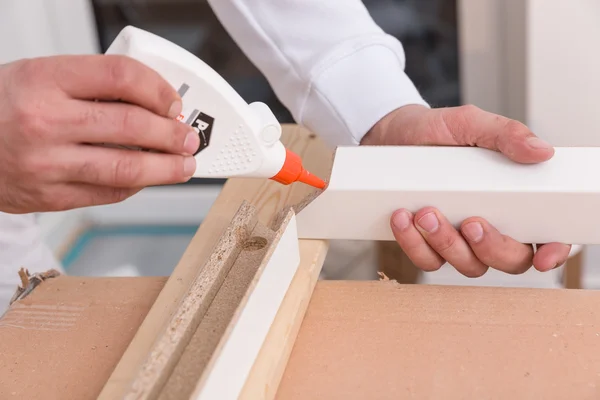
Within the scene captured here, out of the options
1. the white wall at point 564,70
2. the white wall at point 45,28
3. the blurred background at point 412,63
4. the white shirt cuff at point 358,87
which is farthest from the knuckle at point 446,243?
the white wall at point 45,28

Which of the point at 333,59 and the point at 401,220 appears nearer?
the point at 401,220

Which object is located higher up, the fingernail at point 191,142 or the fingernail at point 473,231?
the fingernail at point 191,142

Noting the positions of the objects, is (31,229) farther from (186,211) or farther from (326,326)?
(186,211)

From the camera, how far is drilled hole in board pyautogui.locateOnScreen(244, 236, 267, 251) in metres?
0.56

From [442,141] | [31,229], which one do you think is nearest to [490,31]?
[442,141]

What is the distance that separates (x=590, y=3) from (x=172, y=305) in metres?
1.03

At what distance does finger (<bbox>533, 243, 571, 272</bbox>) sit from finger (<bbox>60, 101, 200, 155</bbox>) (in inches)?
15.3

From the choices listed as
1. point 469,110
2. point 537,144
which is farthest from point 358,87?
point 537,144

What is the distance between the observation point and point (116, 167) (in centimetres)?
47

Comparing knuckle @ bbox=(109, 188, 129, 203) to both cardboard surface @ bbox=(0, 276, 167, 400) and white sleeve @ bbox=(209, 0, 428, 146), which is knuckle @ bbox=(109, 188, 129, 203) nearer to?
cardboard surface @ bbox=(0, 276, 167, 400)

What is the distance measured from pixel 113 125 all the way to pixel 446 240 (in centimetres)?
35

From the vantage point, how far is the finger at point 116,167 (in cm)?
46

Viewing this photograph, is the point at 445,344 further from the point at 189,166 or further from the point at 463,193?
the point at 189,166

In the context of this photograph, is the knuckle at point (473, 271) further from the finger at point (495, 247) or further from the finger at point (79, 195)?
the finger at point (79, 195)
